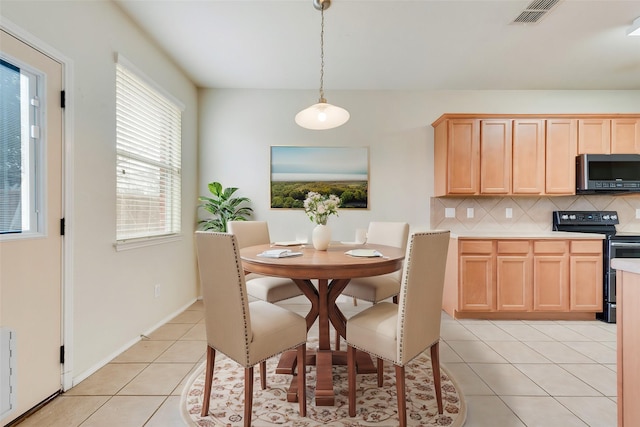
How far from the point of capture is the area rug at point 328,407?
5.13 ft

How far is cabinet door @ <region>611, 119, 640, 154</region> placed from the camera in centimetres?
330

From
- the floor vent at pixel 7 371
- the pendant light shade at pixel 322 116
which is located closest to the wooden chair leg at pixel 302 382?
the floor vent at pixel 7 371

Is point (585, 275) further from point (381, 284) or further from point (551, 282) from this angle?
point (381, 284)

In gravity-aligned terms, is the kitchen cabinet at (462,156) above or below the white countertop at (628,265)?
above

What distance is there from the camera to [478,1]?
2189mm

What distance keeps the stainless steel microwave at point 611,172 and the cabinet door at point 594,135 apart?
12 centimetres

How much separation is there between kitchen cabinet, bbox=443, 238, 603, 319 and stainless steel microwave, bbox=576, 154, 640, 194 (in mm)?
666

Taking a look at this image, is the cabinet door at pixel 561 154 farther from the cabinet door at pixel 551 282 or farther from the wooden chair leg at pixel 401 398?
the wooden chair leg at pixel 401 398

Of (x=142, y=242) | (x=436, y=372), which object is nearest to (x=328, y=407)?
(x=436, y=372)

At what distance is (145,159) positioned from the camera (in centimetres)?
269

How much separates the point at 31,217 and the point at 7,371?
78 centimetres

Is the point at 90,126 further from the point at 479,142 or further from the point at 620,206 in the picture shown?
the point at 620,206

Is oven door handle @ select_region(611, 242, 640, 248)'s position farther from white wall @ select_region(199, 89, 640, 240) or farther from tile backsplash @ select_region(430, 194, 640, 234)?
white wall @ select_region(199, 89, 640, 240)

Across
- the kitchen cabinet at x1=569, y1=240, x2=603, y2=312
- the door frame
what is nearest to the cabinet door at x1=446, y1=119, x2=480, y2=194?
the kitchen cabinet at x1=569, y1=240, x2=603, y2=312
